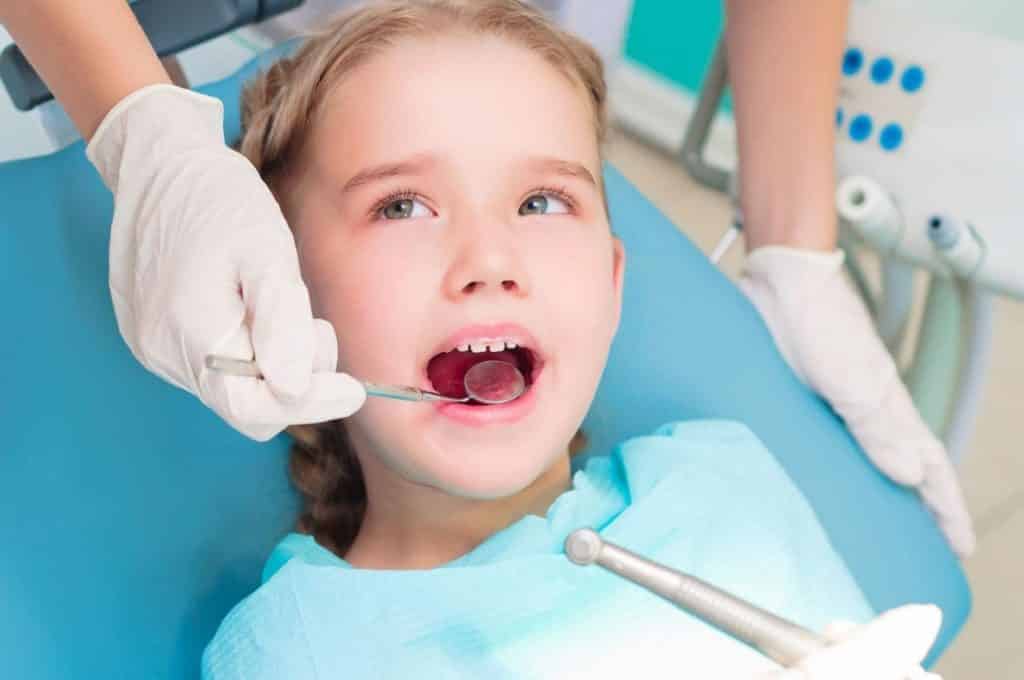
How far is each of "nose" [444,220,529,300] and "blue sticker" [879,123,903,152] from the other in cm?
66

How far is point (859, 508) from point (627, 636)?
0.54m

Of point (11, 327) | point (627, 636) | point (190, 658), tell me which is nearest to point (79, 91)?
point (11, 327)

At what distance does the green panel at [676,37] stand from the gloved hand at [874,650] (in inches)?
78.5

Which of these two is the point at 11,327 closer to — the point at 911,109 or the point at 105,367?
the point at 105,367

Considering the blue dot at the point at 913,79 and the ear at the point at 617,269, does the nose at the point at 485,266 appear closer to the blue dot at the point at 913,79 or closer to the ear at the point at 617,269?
the ear at the point at 617,269

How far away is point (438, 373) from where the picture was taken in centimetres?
92

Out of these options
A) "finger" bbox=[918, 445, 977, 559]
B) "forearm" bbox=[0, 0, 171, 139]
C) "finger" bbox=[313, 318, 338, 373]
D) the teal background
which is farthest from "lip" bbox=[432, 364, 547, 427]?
the teal background

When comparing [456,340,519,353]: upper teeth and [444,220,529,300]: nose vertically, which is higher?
[444,220,529,300]: nose

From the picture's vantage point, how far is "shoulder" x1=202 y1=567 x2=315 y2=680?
34.0 inches

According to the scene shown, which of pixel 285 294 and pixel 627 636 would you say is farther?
pixel 627 636

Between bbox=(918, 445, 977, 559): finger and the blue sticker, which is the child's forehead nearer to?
the blue sticker

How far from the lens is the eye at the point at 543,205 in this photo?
0.98 m

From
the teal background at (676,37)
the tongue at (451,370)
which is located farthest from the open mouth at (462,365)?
the teal background at (676,37)

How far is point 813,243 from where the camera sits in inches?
54.0
